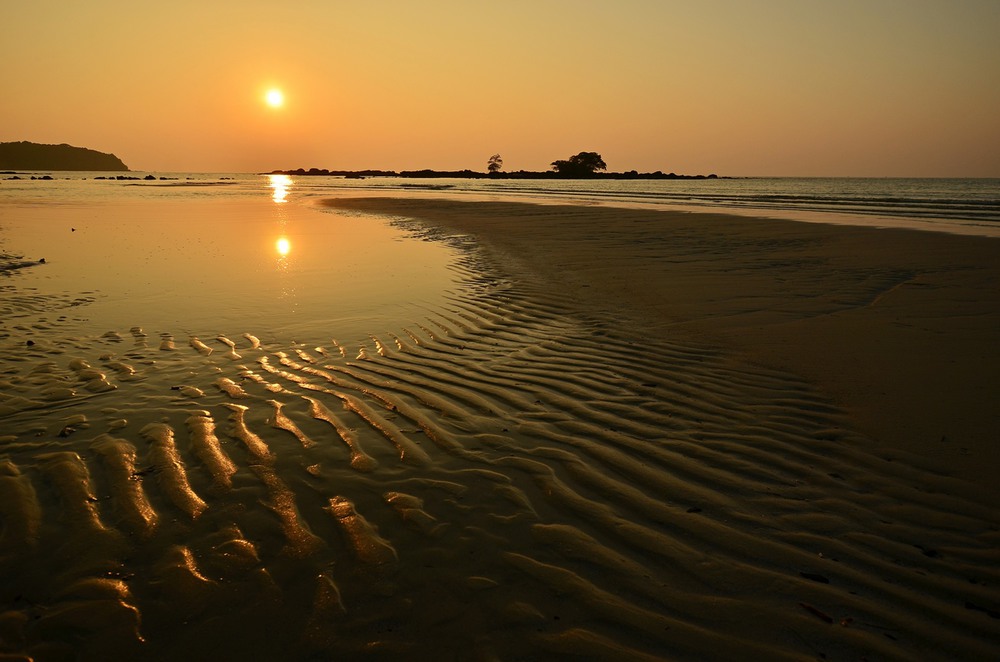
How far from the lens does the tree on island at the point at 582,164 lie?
150 metres

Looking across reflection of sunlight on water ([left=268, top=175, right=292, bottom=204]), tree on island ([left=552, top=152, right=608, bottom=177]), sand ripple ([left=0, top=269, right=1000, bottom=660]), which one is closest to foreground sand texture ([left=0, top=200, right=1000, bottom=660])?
sand ripple ([left=0, top=269, right=1000, bottom=660])

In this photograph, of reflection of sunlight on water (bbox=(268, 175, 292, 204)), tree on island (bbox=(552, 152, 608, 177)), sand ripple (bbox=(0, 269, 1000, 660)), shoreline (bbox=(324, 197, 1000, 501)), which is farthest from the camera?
tree on island (bbox=(552, 152, 608, 177))

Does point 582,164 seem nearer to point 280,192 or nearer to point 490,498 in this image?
point 280,192

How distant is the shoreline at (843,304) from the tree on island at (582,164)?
135992 mm

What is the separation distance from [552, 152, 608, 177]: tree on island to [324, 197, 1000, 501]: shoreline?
136m

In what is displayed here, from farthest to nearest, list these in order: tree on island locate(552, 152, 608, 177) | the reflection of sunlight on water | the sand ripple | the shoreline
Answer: tree on island locate(552, 152, 608, 177), the reflection of sunlight on water, the shoreline, the sand ripple

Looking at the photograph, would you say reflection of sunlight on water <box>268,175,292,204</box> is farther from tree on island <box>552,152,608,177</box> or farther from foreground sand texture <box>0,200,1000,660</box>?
tree on island <box>552,152,608,177</box>

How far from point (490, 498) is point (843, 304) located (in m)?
7.80

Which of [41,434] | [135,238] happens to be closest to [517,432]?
[41,434]

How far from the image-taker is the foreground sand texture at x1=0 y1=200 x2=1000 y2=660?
8.81 ft

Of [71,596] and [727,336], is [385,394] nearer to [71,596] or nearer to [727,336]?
[71,596]

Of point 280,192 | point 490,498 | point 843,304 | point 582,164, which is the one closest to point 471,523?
point 490,498

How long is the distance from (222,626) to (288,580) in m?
0.37

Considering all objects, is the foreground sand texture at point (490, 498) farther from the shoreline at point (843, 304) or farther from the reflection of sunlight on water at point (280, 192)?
the reflection of sunlight on water at point (280, 192)
